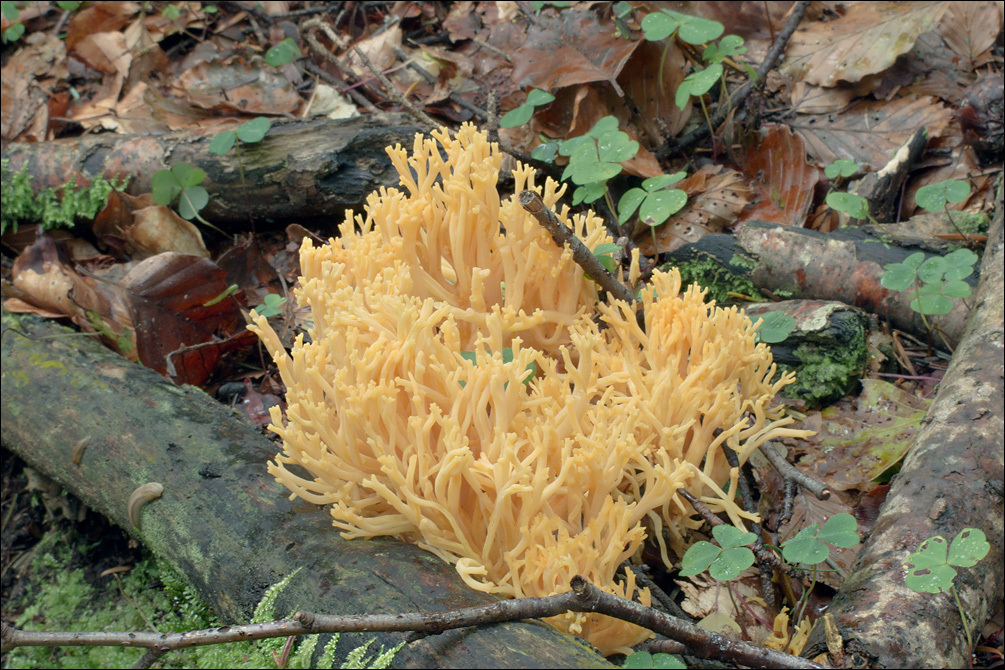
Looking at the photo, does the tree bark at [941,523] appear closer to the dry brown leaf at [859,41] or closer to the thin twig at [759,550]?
the thin twig at [759,550]

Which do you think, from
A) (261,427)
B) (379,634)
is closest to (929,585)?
(379,634)

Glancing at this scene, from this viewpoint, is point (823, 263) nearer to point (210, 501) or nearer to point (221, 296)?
point (210, 501)

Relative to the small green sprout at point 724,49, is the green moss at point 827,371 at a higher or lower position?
lower

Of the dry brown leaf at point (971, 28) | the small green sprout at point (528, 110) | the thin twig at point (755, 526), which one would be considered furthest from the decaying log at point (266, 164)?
the dry brown leaf at point (971, 28)

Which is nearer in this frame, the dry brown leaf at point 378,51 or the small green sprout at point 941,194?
the small green sprout at point 941,194

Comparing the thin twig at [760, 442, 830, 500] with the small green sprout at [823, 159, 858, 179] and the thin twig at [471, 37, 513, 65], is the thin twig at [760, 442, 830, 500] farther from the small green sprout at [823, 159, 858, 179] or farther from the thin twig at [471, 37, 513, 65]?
the thin twig at [471, 37, 513, 65]

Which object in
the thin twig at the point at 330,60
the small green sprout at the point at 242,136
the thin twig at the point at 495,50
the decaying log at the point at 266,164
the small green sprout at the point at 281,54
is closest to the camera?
the decaying log at the point at 266,164
